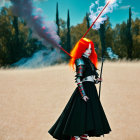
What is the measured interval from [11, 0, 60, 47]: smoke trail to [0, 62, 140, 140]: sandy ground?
268 cm

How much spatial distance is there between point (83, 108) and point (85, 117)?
174 mm

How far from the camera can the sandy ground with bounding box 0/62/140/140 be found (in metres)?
5.70

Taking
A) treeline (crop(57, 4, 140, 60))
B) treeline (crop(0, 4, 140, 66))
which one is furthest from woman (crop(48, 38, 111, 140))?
treeline (crop(57, 4, 140, 60))

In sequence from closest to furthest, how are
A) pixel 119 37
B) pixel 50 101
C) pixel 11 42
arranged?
pixel 50 101 < pixel 11 42 < pixel 119 37

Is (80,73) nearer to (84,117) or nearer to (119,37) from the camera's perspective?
(84,117)

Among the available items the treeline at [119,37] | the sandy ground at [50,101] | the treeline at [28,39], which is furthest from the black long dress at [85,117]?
the treeline at [119,37]

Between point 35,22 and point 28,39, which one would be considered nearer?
point 35,22

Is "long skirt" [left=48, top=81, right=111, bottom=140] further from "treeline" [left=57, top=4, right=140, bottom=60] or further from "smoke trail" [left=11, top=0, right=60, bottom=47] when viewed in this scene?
"treeline" [left=57, top=4, right=140, bottom=60]

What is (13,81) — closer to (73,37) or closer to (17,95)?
(17,95)

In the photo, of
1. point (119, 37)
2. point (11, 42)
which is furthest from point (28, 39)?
point (119, 37)

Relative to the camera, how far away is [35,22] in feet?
12.9

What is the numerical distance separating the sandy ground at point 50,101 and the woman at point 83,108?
4.20 ft

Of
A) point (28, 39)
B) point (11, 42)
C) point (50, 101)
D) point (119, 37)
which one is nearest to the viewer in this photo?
point (50, 101)

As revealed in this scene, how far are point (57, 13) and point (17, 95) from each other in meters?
20.3
